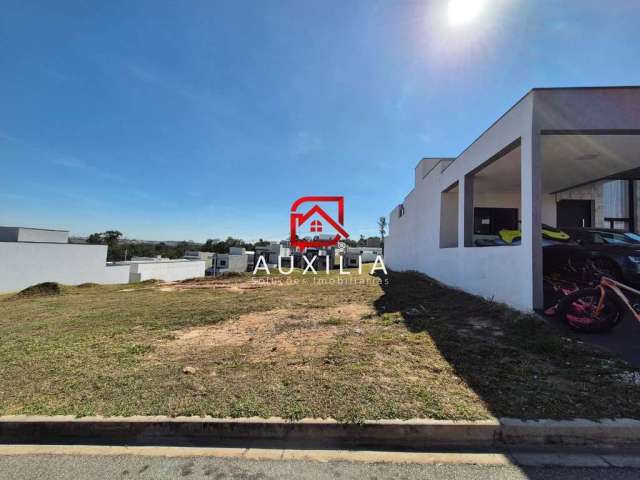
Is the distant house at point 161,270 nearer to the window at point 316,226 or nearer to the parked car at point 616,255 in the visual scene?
the window at point 316,226

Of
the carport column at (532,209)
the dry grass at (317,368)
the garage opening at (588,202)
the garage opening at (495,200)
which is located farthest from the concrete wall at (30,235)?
the garage opening at (588,202)

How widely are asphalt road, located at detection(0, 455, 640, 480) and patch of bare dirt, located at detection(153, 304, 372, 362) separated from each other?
5.50 ft

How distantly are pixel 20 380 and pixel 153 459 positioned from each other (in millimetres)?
2311

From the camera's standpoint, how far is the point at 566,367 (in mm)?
3277

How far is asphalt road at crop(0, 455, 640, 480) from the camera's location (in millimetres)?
1882

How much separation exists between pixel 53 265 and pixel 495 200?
35.2 m

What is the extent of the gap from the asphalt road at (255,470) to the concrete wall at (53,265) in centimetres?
3216

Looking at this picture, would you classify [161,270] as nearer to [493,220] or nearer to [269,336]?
[493,220]

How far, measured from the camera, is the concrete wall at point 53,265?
24.9 meters

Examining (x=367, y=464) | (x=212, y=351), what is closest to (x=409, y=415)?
(x=367, y=464)

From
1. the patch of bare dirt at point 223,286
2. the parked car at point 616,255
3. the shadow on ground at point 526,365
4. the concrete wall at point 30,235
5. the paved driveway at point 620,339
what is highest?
the concrete wall at point 30,235

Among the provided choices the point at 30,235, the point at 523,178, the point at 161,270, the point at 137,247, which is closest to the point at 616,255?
the point at 523,178

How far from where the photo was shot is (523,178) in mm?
5441

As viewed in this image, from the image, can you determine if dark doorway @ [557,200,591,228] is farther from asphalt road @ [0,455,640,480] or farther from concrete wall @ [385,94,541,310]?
asphalt road @ [0,455,640,480]
